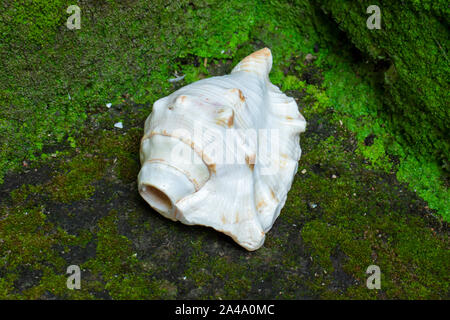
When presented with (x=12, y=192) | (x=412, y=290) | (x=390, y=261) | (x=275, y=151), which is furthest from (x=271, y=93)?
(x=12, y=192)

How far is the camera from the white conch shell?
11.9 ft

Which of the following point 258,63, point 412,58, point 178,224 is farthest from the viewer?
point 258,63

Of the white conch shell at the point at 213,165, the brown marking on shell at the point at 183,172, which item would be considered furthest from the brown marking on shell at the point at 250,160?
the brown marking on shell at the point at 183,172

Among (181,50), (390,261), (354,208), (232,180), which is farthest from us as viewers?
(181,50)

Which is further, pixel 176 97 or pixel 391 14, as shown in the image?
pixel 391 14

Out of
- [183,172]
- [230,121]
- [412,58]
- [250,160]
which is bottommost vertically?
[183,172]

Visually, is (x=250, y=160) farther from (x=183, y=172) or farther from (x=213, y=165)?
(x=183, y=172)

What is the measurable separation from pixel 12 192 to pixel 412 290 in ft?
11.5

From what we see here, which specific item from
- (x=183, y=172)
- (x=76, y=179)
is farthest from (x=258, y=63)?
(x=76, y=179)

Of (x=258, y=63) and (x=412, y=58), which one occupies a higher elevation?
(x=412, y=58)

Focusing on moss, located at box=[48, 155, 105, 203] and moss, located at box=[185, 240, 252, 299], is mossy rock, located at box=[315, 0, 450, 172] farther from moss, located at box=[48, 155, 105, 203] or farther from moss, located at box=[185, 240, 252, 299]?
moss, located at box=[48, 155, 105, 203]

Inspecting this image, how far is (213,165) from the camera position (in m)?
3.63

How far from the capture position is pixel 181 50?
489 centimetres

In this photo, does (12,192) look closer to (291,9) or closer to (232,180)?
(232,180)
